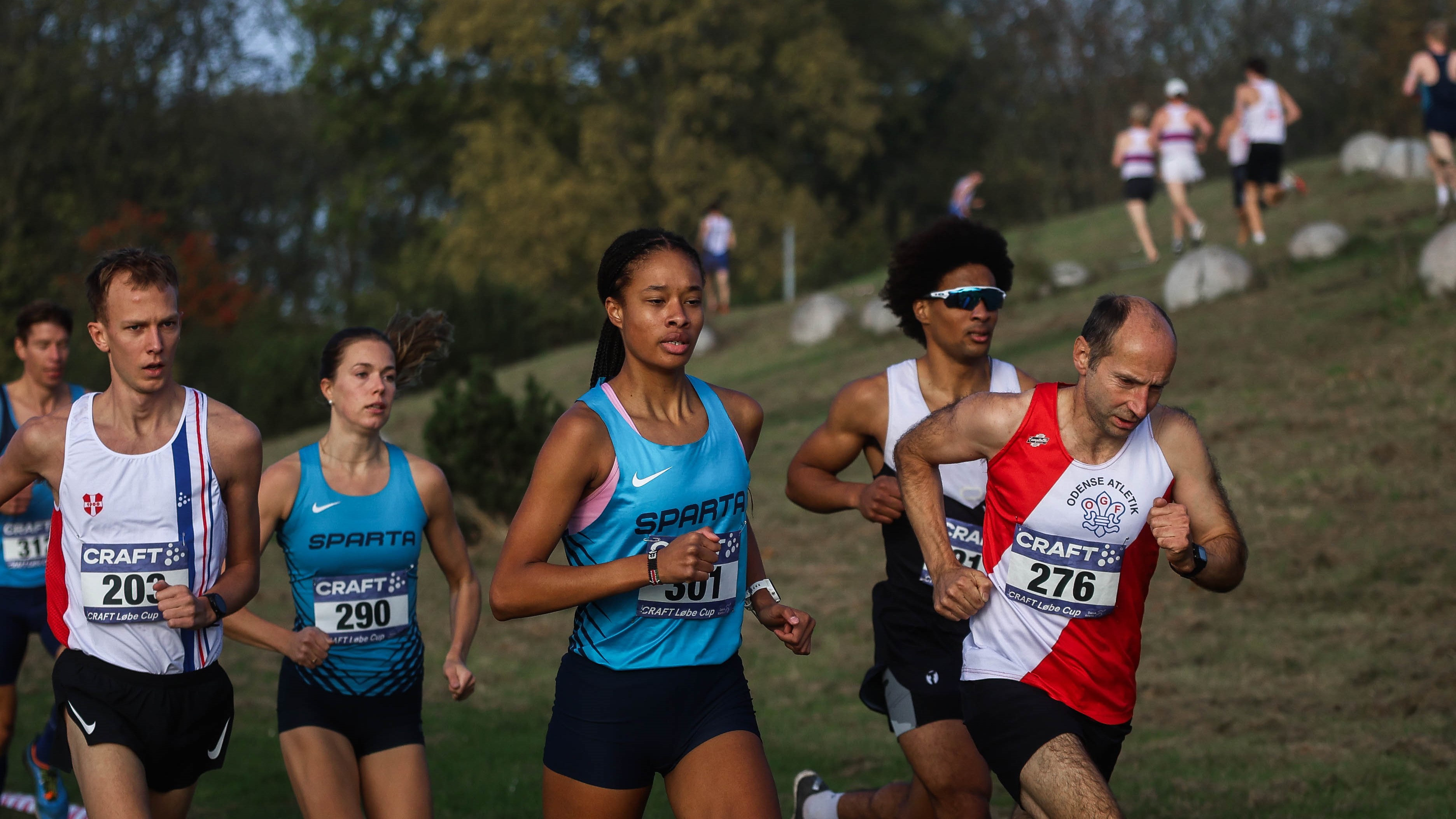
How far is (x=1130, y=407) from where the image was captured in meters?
4.03

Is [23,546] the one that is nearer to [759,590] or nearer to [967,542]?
[759,590]

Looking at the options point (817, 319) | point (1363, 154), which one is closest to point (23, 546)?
point (817, 319)

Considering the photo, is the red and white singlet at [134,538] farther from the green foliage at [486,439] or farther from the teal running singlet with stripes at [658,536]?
the green foliage at [486,439]

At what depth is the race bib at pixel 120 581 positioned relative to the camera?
4531 millimetres

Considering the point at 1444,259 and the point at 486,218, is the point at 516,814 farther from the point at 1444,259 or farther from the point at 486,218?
the point at 486,218

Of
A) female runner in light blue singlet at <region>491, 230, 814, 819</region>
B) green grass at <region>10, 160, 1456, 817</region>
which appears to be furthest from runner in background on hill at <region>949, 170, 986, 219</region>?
female runner in light blue singlet at <region>491, 230, 814, 819</region>

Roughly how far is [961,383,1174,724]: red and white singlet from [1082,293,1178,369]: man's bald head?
250 millimetres

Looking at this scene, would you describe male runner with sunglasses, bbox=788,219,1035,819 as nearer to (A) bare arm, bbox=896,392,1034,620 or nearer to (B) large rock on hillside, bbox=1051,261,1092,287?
(A) bare arm, bbox=896,392,1034,620

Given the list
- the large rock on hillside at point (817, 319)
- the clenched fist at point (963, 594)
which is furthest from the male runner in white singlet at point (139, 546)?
the large rock on hillside at point (817, 319)

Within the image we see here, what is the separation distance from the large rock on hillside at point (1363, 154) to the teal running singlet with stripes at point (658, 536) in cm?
2374

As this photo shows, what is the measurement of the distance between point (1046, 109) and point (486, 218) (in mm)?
16940

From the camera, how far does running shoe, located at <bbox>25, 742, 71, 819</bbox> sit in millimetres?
6648

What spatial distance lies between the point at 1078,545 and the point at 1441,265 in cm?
1152

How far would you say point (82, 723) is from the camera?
4500mm
